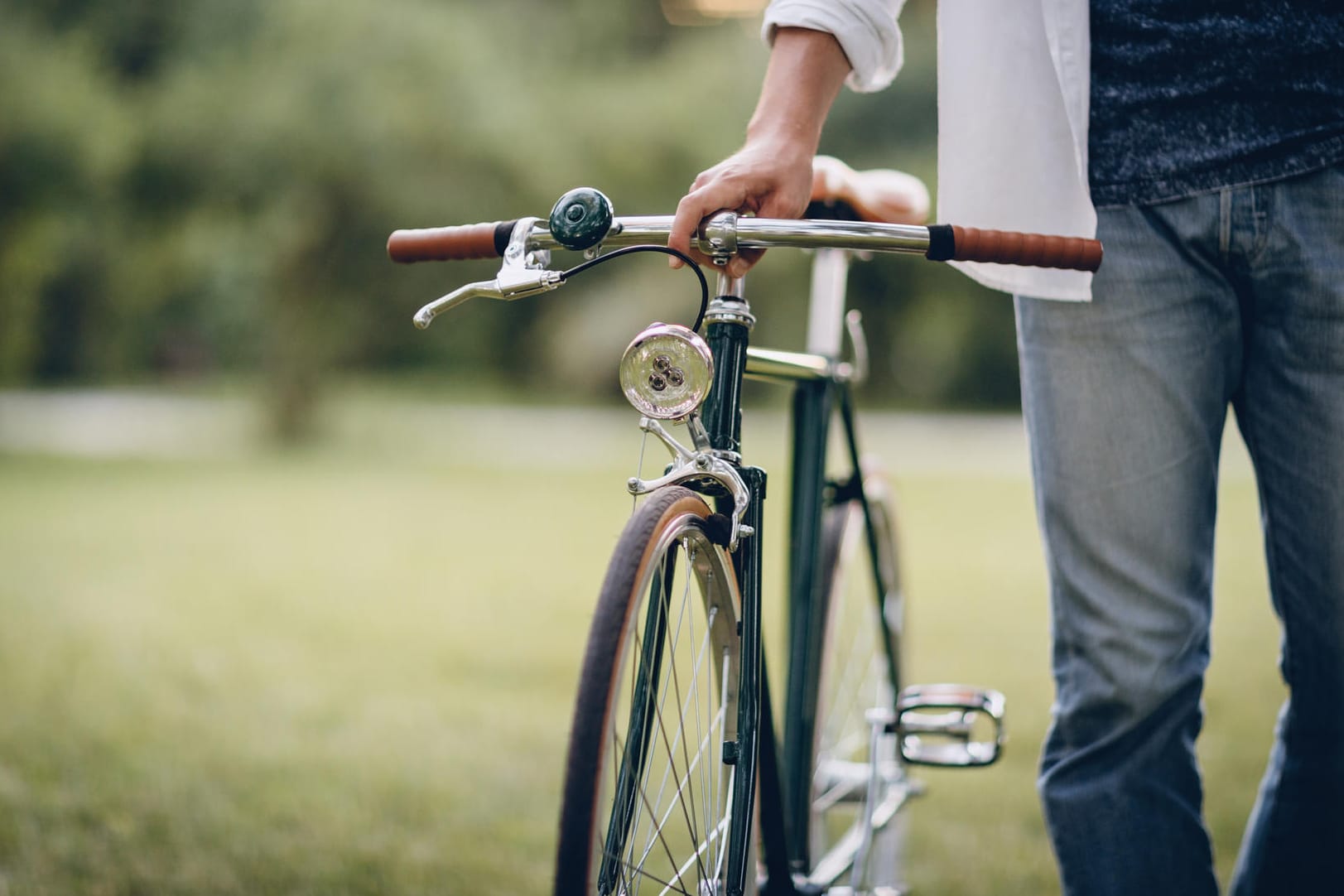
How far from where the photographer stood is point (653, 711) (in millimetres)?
1257

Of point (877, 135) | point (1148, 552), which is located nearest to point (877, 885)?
point (1148, 552)

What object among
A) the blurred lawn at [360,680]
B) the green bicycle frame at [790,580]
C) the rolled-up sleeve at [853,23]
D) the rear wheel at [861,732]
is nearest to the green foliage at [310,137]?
the blurred lawn at [360,680]

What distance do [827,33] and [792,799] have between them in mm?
1171

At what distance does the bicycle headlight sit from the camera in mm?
1192

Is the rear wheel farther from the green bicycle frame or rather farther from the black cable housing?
the black cable housing

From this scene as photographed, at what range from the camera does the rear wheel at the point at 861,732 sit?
6.63 ft

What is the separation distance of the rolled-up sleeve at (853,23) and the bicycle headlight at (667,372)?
0.49m

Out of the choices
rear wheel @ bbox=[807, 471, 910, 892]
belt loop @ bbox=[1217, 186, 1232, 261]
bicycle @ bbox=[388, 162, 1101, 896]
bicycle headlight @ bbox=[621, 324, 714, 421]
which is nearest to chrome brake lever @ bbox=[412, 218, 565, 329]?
bicycle @ bbox=[388, 162, 1101, 896]

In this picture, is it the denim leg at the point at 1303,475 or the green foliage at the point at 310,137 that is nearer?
the denim leg at the point at 1303,475

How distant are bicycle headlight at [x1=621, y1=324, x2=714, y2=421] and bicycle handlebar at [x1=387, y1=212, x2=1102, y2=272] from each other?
128 mm

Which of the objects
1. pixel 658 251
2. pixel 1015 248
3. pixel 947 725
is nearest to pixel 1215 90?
pixel 1015 248

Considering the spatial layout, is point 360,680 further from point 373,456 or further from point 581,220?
point 373,456

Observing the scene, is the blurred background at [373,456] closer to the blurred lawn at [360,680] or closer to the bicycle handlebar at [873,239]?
the blurred lawn at [360,680]

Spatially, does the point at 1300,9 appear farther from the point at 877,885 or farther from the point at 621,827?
the point at 877,885
